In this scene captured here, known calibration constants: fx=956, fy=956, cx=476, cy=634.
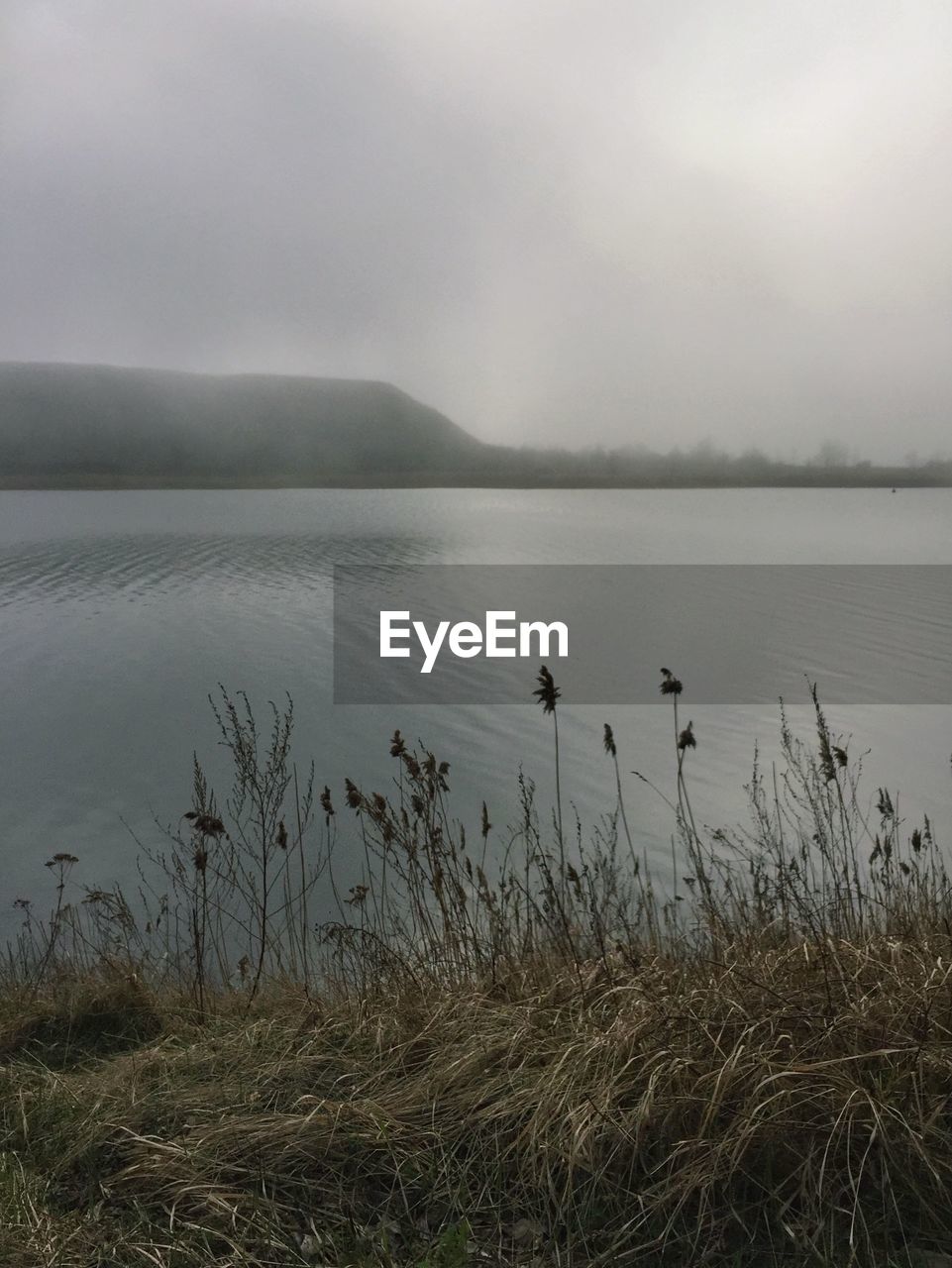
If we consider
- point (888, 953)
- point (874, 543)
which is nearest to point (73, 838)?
point (888, 953)

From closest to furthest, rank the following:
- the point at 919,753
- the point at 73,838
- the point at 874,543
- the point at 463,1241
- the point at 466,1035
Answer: the point at 463,1241
the point at 466,1035
the point at 73,838
the point at 919,753
the point at 874,543

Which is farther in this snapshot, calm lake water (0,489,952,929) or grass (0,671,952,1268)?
calm lake water (0,489,952,929)

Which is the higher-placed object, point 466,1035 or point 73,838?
point 466,1035

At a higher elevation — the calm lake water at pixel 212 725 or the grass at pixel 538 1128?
the grass at pixel 538 1128

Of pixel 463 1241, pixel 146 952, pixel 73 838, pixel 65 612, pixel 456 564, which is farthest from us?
pixel 456 564

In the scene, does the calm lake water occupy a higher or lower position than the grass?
lower

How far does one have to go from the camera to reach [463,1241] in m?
1.97

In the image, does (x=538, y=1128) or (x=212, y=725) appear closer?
(x=538, y=1128)

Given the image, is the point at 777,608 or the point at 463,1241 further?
the point at 777,608

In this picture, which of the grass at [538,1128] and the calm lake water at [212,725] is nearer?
the grass at [538,1128]

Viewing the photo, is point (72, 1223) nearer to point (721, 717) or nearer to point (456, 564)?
point (721, 717)

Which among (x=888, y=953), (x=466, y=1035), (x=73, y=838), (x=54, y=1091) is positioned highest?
(x=888, y=953)

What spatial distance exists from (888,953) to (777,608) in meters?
22.9

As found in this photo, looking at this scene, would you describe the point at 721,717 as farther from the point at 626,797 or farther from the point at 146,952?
the point at 146,952
